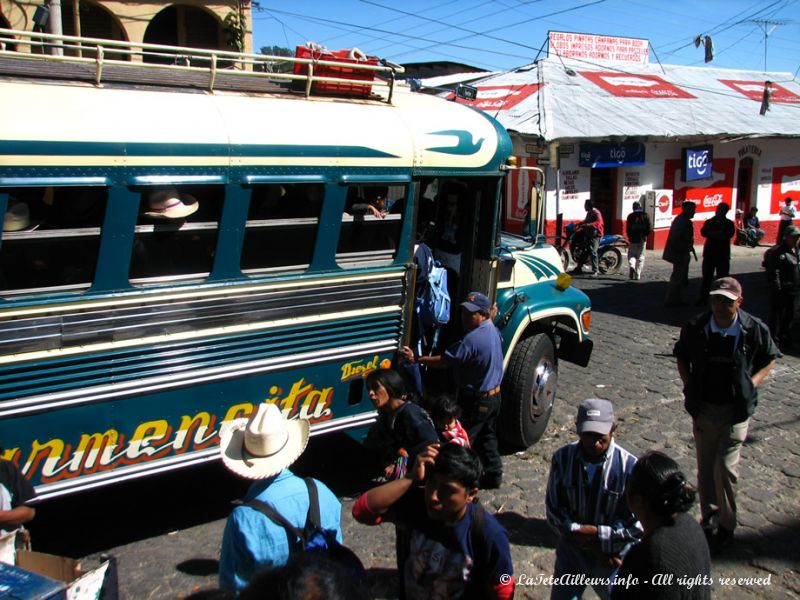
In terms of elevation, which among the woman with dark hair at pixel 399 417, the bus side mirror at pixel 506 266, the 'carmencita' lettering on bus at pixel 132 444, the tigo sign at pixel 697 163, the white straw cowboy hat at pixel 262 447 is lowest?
the 'carmencita' lettering on bus at pixel 132 444

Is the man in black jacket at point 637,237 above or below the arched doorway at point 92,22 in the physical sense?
below

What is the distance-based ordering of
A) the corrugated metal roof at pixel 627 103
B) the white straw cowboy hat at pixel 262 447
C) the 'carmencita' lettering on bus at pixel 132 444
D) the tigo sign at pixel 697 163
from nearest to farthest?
the white straw cowboy hat at pixel 262 447 < the 'carmencita' lettering on bus at pixel 132 444 < the corrugated metal roof at pixel 627 103 < the tigo sign at pixel 697 163

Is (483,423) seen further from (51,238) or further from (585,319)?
(51,238)

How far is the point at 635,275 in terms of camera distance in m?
15.6

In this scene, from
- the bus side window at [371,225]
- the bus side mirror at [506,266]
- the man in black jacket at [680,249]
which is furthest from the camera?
the man in black jacket at [680,249]

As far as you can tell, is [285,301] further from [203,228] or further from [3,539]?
[3,539]

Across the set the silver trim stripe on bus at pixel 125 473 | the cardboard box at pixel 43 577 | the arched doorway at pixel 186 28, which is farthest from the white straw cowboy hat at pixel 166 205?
the arched doorway at pixel 186 28

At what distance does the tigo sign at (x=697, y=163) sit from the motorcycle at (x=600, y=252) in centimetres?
589

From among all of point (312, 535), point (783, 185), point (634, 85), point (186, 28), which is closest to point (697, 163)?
point (634, 85)

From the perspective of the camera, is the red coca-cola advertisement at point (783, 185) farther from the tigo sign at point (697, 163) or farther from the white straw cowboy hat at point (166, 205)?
the white straw cowboy hat at point (166, 205)

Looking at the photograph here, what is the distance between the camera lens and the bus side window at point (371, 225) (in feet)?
18.1

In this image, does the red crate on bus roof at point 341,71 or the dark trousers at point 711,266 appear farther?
the dark trousers at point 711,266

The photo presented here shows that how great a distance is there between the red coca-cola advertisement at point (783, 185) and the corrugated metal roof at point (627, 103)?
1.49 metres

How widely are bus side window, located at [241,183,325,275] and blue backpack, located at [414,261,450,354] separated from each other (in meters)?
1.22
